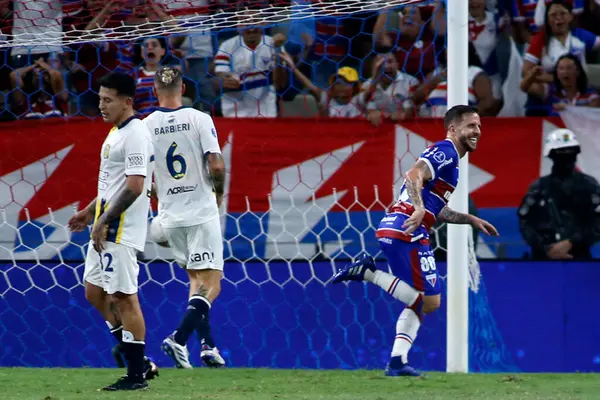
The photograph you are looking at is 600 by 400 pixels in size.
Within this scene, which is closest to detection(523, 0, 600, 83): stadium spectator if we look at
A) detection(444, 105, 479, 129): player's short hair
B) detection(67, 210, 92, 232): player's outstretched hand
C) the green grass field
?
detection(444, 105, 479, 129): player's short hair

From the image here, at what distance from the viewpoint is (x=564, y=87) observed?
906 cm

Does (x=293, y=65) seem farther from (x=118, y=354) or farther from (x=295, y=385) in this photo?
(x=295, y=385)

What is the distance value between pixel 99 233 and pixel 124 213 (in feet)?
0.55

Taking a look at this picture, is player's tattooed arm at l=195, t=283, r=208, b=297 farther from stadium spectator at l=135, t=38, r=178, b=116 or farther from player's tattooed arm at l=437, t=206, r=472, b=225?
stadium spectator at l=135, t=38, r=178, b=116

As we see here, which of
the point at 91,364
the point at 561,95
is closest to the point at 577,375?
the point at 561,95

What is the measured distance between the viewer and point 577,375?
287 inches

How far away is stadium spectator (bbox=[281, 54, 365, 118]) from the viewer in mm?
8727

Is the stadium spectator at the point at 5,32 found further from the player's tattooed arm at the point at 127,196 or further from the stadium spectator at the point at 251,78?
the player's tattooed arm at the point at 127,196

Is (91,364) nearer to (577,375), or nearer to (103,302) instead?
(103,302)

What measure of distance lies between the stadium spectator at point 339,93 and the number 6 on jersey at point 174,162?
1.71 metres

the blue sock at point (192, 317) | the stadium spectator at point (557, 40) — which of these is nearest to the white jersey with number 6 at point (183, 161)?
the blue sock at point (192, 317)

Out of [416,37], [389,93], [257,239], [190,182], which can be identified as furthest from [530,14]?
[190,182]

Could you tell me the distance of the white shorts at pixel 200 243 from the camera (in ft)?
24.3

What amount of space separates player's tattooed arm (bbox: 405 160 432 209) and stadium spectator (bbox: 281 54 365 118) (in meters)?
2.19
